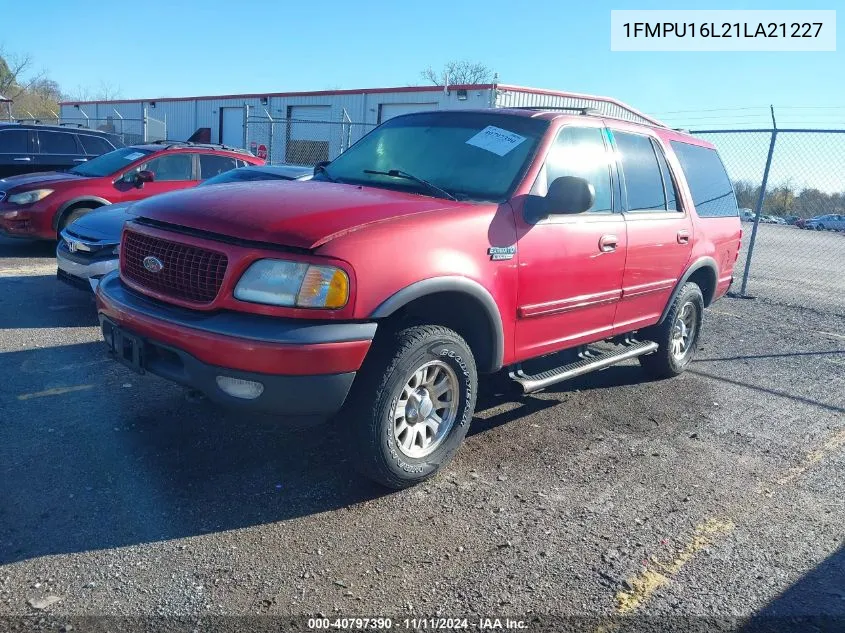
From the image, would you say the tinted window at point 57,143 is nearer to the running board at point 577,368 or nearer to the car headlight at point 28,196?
the car headlight at point 28,196

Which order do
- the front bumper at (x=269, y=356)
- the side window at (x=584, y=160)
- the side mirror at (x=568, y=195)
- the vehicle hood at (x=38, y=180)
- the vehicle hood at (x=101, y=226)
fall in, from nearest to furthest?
1. the front bumper at (x=269, y=356)
2. the side mirror at (x=568, y=195)
3. the side window at (x=584, y=160)
4. the vehicle hood at (x=101, y=226)
5. the vehicle hood at (x=38, y=180)

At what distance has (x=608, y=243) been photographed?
462 cm

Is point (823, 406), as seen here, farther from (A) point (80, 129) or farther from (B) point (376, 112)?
(B) point (376, 112)

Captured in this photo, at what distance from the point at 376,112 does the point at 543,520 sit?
78.4ft

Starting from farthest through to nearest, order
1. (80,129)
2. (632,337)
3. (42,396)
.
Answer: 1. (80,129)
2. (632,337)
3. (42,396)

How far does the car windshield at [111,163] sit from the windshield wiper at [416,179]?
6.39m

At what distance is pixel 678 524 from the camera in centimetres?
362

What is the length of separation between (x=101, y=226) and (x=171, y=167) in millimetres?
3644

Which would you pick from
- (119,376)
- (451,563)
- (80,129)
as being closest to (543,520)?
(451,563)

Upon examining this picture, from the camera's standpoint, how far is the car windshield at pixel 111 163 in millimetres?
9656

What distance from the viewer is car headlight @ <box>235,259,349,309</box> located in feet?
10.3

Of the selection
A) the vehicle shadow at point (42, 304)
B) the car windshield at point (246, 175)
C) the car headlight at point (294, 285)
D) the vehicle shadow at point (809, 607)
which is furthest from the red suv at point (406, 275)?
the car windshield at point (246, 175)

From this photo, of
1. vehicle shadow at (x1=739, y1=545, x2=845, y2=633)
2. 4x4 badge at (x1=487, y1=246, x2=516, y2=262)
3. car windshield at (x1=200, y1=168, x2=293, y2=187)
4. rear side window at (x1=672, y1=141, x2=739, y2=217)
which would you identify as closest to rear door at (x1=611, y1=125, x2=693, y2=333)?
rear side window at (x1=672, y1=141, x2=739, y2=217)

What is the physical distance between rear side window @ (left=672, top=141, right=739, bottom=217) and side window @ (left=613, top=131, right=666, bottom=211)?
53 centimetres
